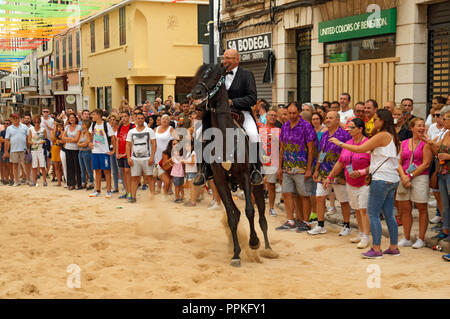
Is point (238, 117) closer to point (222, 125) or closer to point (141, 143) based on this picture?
point (222, 125)

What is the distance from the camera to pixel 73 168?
14.6 m

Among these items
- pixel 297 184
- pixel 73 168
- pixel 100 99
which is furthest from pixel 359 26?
pixel 100 99

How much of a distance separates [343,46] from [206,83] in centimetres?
827

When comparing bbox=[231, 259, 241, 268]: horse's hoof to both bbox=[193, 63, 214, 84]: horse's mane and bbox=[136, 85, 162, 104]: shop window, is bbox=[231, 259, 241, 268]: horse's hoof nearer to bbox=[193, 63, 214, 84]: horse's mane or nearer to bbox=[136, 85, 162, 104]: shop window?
bbox=[193, 63, 214, 84]: horse's mane

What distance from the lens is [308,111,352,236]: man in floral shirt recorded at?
842 cm

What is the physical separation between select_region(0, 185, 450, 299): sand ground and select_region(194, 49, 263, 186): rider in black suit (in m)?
1.18

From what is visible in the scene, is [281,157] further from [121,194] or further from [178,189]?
[121,194]

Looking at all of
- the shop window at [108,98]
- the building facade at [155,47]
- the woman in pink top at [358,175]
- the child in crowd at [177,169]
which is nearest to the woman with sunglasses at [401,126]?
the woman in pink top at [358,175]

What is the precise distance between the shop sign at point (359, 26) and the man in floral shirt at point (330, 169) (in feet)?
16.2

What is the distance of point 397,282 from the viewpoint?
20.0 ft

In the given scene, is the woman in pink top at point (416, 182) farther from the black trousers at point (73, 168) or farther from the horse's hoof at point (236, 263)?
the black trousers at point (73, 168)

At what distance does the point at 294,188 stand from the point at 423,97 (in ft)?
15.1

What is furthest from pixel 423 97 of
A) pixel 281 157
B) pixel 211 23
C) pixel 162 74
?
pixel 162 74

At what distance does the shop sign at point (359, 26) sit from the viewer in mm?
12387
